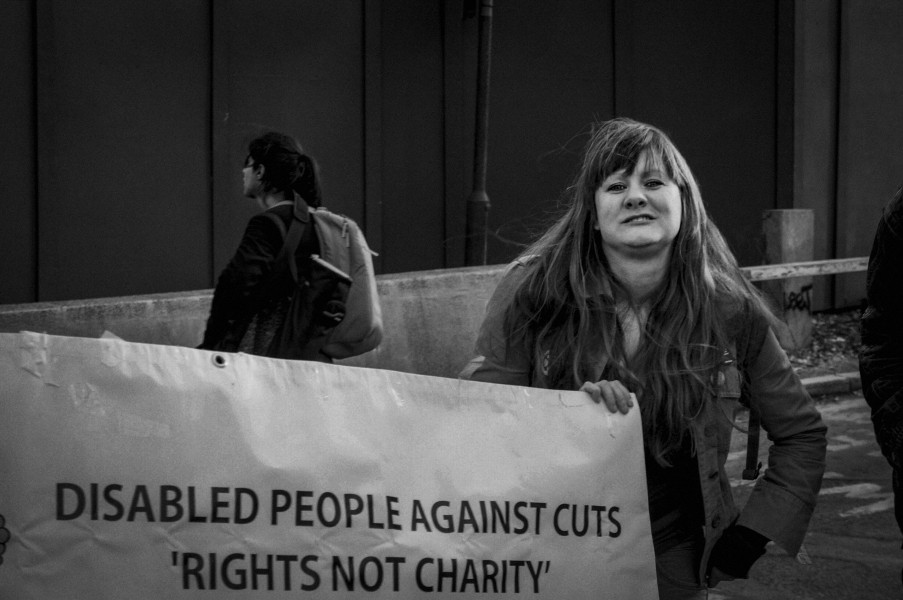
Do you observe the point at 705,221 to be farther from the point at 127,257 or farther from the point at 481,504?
the point at 127,257

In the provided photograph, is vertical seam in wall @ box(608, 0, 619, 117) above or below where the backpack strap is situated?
above

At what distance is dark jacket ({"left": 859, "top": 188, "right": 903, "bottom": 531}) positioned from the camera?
9.79ft

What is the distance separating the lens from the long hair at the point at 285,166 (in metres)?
5.24

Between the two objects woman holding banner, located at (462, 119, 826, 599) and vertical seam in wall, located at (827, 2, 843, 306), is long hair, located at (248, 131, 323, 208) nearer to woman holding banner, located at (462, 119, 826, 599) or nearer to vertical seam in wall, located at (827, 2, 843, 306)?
woman holding banner, located at (462, 119, 826, 599)

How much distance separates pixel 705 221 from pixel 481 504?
1.00m

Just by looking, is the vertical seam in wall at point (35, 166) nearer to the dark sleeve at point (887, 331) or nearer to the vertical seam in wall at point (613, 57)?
the vertical seam in wall at point (613, 57)

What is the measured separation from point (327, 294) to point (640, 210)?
2.20 metres

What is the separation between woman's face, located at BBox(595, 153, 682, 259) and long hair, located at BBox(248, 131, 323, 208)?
2420 mm

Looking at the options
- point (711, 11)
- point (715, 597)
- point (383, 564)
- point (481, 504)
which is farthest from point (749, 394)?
point (711, 11)

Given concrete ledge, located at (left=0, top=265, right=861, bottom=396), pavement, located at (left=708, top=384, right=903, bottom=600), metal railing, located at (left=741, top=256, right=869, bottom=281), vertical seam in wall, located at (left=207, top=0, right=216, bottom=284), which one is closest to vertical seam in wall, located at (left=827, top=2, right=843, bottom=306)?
metal railing, located at (left=741, top=256, right=869, bottom=281)

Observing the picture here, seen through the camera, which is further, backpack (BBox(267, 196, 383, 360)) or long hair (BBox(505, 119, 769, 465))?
backpack (BBox(267, 196, 383, 360))

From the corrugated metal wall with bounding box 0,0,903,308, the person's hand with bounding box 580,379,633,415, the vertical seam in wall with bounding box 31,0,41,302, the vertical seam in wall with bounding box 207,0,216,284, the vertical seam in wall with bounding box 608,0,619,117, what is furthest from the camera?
the vertical seam in wall with bounding box 608,0,619,117

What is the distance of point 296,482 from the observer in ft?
8.41

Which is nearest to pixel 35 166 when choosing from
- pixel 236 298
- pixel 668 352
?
pixel 236 298
